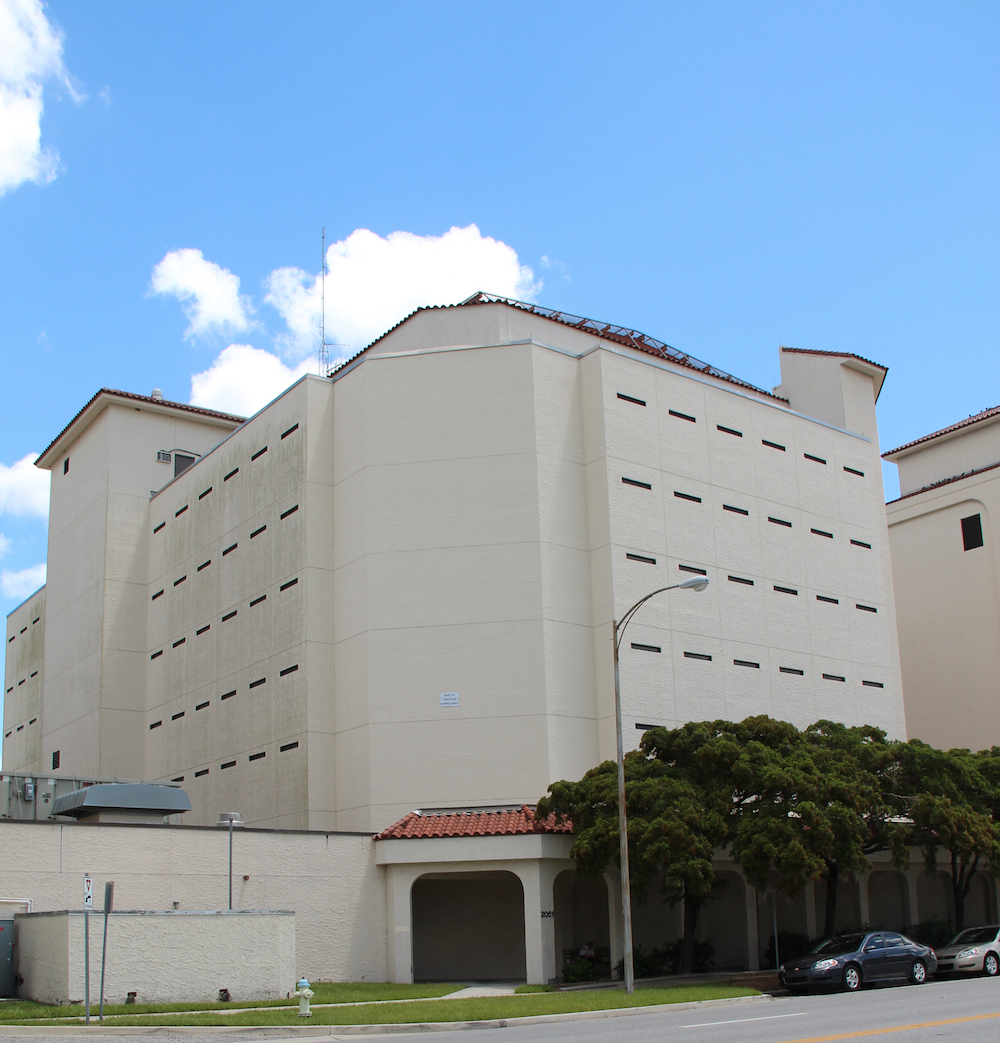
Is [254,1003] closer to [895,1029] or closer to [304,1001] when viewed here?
[304,1001]

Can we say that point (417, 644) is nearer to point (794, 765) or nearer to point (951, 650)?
point (794, 765)

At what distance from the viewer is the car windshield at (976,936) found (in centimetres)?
3048

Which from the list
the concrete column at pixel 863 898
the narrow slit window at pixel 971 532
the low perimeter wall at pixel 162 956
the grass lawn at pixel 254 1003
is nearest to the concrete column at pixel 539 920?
the grass lawn at pixel 254 1003

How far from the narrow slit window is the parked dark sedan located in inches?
1300

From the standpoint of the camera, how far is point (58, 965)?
23.2m

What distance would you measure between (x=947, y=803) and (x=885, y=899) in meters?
11.7

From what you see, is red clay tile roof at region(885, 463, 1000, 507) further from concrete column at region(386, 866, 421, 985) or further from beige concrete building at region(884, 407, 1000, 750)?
concrete column at region(386, 866, 421, 985)

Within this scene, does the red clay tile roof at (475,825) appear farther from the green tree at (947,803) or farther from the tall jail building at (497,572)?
the green tree at (947,803)

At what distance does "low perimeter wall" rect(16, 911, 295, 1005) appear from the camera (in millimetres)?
23266

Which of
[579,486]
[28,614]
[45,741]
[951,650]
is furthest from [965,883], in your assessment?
[28,614]

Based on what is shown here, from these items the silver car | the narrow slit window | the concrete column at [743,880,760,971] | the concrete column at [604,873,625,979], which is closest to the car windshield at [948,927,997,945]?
the silver car

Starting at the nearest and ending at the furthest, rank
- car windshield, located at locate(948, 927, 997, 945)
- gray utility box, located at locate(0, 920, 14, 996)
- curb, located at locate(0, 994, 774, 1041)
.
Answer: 1. curb, located at locate(0, 994, 774, 1041)
2. gray utility box, located at locate(0, 920, 14, 996)
3. car windshield, located at locate(948, 927, 997, 945)

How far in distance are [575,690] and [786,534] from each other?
11271 millimetres

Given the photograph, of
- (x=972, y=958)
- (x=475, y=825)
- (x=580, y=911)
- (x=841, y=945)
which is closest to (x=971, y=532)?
(x=580, y=911)
